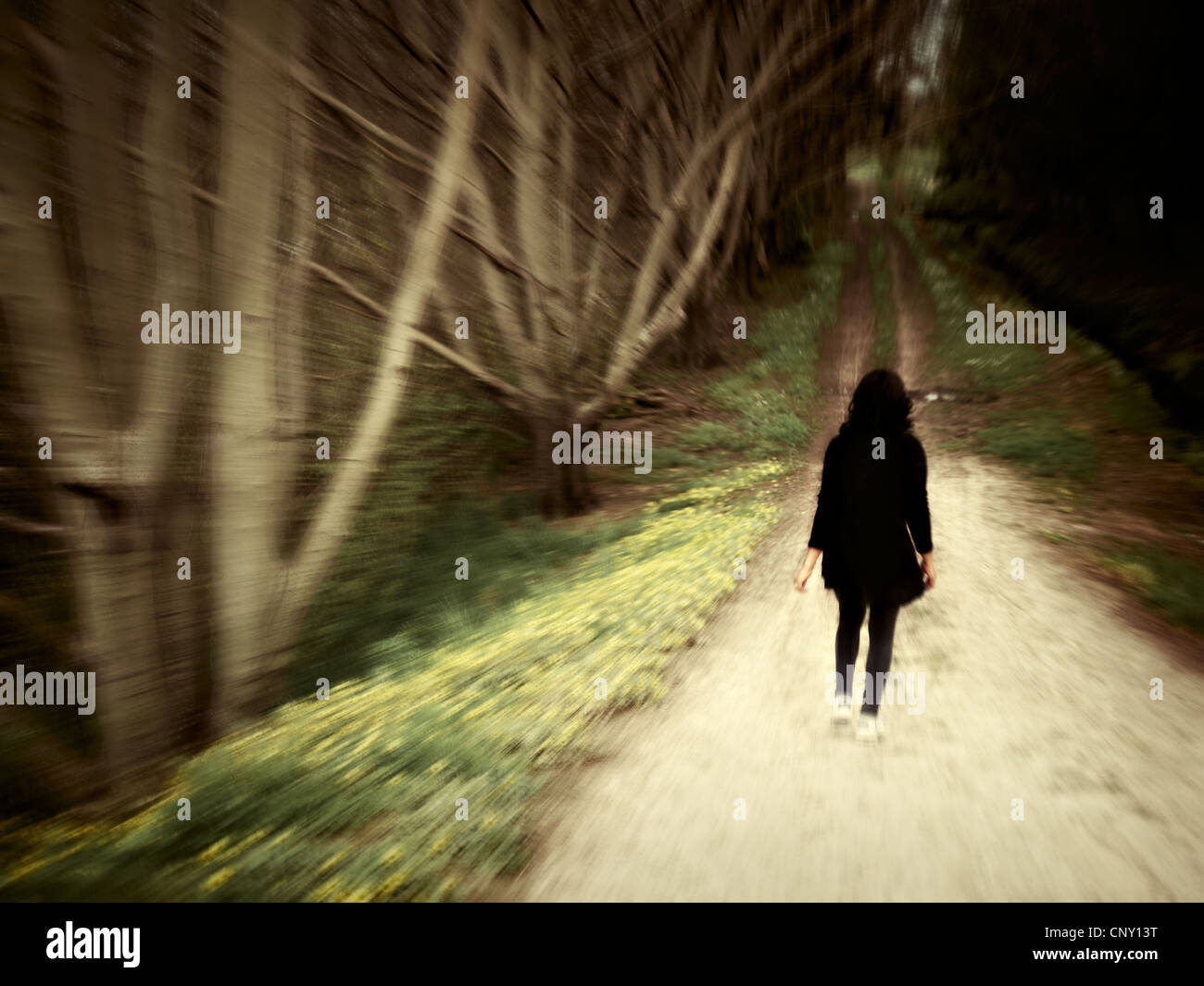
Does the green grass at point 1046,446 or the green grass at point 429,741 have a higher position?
the green grass at point 1046,446

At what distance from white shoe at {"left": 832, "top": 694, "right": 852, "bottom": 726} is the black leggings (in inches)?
1.4

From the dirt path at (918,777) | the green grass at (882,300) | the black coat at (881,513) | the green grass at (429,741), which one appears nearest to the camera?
the dirt path at (918,777)

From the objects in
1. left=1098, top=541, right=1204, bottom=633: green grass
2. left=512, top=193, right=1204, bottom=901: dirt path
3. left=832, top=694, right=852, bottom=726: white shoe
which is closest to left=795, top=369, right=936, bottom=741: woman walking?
left=832, top=694, right=852, bottom=726: white shoe

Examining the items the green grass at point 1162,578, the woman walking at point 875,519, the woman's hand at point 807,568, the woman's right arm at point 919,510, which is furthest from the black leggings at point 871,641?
the green grass at point 1162,578

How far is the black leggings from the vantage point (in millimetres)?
3781

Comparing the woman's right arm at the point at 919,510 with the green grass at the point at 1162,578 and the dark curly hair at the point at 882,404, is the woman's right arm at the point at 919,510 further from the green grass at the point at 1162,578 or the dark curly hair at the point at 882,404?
the green grass at the point at 1162,578

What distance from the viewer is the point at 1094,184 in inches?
477

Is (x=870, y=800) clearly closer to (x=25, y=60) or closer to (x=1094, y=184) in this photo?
(x=25, y=60)

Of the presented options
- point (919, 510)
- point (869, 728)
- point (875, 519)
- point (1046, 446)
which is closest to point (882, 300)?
point (1046, 446)

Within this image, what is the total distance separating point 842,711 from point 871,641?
491mm

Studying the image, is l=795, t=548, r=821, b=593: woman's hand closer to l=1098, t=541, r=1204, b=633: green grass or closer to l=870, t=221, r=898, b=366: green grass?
l=1098, t=541, r=1204, b=633: green grass

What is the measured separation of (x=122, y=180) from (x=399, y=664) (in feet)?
12.4

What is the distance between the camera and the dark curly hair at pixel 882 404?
357 cm

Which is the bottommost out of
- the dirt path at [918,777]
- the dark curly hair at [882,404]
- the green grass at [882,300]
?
the dirt path at [918,777]
